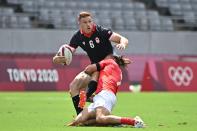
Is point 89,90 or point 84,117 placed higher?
point 89,90

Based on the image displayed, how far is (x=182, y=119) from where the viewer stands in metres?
14.2

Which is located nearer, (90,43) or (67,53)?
(67,53)

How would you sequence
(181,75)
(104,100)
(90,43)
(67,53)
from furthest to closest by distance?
(181,75)
(90,43)
(67,53)
(104,100)

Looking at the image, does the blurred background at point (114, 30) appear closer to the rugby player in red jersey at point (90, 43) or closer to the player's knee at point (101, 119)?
the rugby player in red jersey at point (90, 43)

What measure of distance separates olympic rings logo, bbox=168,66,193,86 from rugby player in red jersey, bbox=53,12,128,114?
1648 centimetres

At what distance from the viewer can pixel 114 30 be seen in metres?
35.4

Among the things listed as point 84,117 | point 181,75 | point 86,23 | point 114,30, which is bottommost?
point 181,75

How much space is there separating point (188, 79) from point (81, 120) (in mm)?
18446

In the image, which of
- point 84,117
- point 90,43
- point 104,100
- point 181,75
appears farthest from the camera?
point 181,75

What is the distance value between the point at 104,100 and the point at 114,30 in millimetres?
23359

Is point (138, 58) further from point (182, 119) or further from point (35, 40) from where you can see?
point (182, 119)

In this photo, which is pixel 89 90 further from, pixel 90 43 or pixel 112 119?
pixel 112 119

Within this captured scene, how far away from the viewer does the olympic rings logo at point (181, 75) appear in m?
29.7

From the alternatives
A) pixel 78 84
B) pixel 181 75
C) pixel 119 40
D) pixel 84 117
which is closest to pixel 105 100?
pixel 84 117
